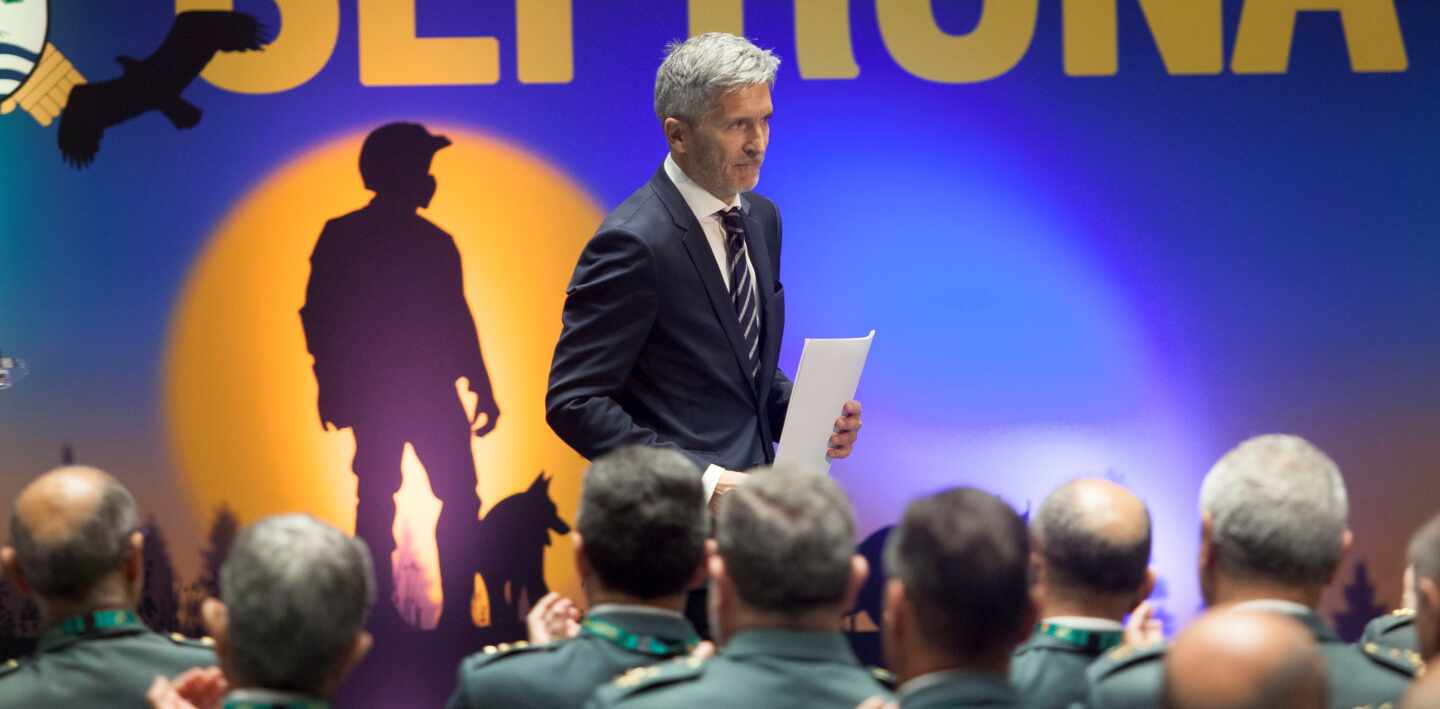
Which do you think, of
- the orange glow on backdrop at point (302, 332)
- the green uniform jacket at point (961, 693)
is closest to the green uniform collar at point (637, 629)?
the green uniform jacket at point (961, 693)

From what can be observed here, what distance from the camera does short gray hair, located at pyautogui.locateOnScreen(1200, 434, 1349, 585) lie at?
9.06 feet

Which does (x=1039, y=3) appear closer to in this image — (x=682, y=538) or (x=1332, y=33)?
(x=1332, y=33)

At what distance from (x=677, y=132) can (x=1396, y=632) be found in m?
1.93

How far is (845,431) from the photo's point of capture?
4.18 m

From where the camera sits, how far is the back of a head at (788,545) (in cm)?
244

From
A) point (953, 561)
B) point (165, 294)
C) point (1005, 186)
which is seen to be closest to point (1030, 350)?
point (1005, 186)

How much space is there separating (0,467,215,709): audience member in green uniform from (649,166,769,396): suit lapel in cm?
158

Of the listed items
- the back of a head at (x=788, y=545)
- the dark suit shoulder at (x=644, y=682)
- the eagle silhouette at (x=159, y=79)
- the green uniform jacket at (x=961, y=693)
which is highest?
the eagle silhouette at (x=159, y=79)

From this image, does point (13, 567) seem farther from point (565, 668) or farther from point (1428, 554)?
point (1428, 554)

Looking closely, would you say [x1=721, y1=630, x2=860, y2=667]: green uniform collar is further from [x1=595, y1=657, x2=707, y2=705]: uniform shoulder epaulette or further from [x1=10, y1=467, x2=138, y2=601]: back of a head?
[x1=10, y1=467, x2=138, y2=601]: back of a head

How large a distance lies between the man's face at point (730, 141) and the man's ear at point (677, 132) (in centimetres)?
1

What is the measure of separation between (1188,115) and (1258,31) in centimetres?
34

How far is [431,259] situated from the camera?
5344mm

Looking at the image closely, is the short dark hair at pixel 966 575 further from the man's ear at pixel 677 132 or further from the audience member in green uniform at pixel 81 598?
the man's ear at pixel 677 132
